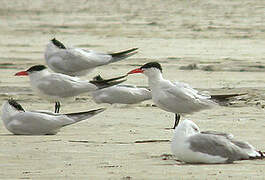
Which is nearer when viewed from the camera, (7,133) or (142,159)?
(142,159)

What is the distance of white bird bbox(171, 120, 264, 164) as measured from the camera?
6172mm

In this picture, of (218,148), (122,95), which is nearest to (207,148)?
(218,148)

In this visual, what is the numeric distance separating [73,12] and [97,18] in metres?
2.49

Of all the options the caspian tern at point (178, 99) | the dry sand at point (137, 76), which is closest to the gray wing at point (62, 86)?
the dry sand at point (137, 76)

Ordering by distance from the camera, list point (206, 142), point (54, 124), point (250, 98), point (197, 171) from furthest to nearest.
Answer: point (250, 98) < point (54, 124) < point (206, 142) < point (197, 171)

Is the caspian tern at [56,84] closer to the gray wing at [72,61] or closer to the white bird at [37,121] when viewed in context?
the white bird at [37,121]

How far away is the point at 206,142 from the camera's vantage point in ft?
20.5

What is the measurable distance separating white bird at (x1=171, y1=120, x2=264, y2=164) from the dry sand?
9 cm

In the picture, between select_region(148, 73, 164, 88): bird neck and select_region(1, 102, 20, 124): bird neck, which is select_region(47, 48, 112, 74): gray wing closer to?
select_region(148, 73, 164, 88): bird neck

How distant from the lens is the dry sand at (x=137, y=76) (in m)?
6.23

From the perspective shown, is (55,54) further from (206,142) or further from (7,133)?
(206,142)

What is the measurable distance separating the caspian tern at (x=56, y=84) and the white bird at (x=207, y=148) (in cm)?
313

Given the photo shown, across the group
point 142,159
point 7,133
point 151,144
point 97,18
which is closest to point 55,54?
point 7,133

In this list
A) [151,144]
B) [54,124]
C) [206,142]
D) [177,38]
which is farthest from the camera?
[177,38]
